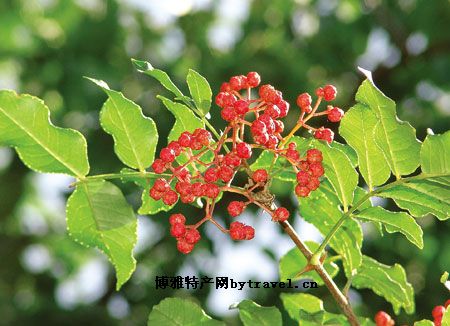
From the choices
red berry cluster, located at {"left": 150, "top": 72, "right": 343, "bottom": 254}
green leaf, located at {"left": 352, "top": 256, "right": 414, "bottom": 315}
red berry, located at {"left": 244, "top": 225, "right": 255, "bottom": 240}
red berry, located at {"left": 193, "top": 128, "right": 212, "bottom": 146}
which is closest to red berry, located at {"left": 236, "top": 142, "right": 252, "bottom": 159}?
red berry cluster, located at {"left": 150, "top": 72, "right": 343, "bottom": 254}

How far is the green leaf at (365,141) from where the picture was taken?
146cm

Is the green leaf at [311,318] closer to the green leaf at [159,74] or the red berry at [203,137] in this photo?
the red berry at [203,137]

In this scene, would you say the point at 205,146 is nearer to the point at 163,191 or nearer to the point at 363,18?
the point at 163,191

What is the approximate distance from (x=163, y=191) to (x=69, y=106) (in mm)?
4493

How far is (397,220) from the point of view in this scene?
1544mm

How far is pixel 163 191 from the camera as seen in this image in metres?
1.58

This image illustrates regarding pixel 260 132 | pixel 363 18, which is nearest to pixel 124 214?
pixel 260 132

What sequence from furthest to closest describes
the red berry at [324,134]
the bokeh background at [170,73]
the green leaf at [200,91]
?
the bokeh background at [170,73]
the green leaf at [200,91]
the red berry at [324,134]

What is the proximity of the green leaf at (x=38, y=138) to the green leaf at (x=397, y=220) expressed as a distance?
0.63 m

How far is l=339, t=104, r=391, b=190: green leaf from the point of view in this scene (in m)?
1.46

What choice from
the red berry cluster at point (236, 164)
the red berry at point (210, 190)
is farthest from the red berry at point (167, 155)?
the red berry at point (210, 190)

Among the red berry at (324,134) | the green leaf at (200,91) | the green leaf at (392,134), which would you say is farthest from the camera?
the green leaf at (200,91)

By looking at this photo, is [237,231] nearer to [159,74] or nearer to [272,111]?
[272,111]

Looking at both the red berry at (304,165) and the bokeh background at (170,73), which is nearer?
the red berry at (304,165)
